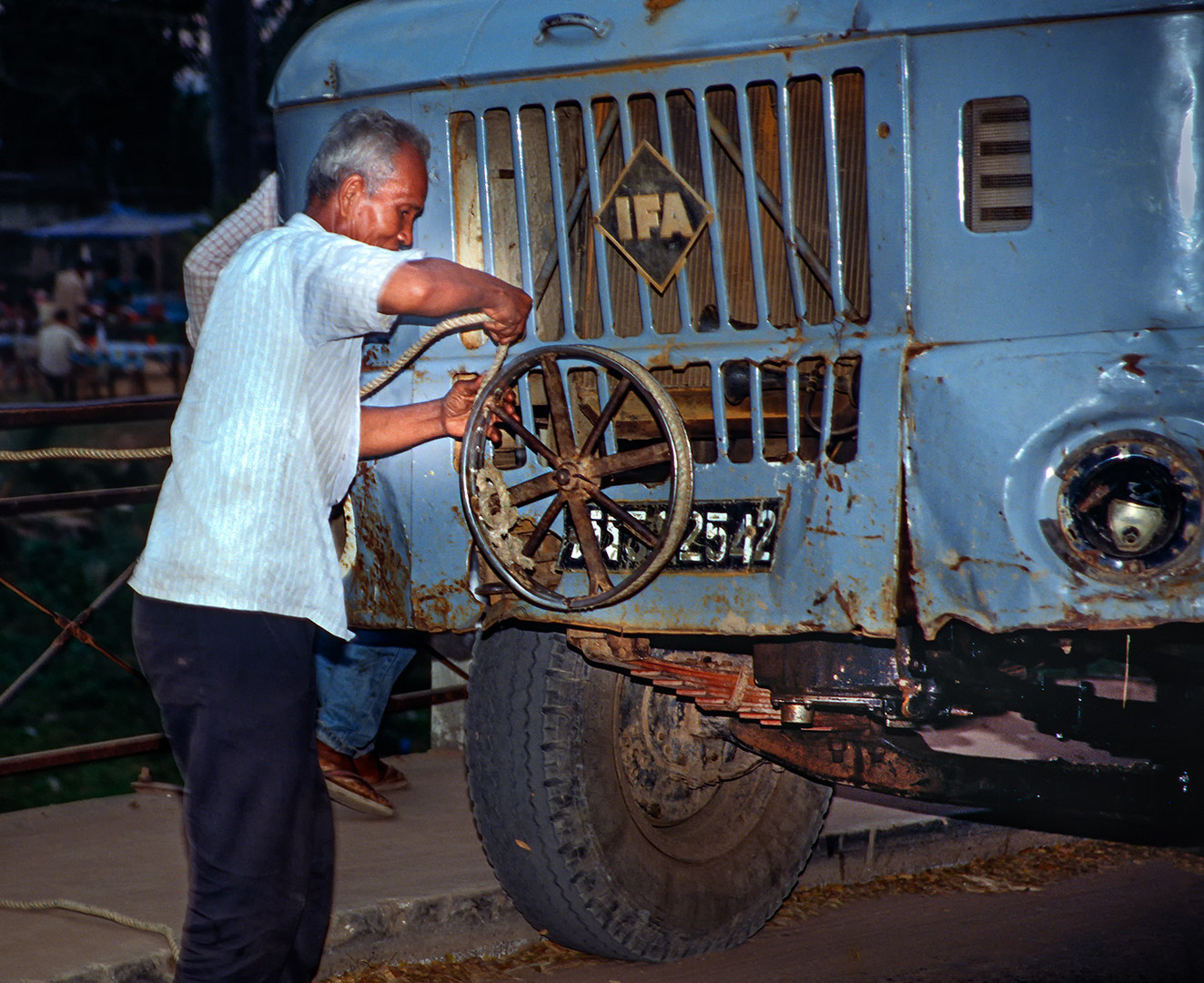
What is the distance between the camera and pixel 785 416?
11.8 ft

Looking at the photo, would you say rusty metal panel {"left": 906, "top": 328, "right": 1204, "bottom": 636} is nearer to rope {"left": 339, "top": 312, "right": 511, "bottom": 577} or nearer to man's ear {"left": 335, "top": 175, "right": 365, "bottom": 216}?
rope {"left": 339, "top": 312, "right": 511, "bottom": 577}

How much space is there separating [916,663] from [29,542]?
1088cm

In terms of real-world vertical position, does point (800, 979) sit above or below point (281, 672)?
below

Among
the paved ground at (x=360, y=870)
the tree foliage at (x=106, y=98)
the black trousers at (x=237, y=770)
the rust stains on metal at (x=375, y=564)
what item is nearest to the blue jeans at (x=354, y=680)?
the paved ground at (x=360, y=870)

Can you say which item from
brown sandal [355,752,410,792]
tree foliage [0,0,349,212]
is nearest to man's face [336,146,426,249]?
brown sandal [355,752,410,792]

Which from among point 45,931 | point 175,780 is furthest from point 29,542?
point 45,931

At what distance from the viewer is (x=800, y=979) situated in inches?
161

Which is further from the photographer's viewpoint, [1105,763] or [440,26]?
[440,26]

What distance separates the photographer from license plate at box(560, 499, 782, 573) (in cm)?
344

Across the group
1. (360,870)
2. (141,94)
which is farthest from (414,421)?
(141,94)

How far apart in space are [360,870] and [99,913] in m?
Answer: 0.76

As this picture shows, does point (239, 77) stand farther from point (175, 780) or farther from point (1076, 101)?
point (1076, 101)

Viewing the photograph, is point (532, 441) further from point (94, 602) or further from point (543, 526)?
point (94, 602)

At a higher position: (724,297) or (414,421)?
(724,297)
